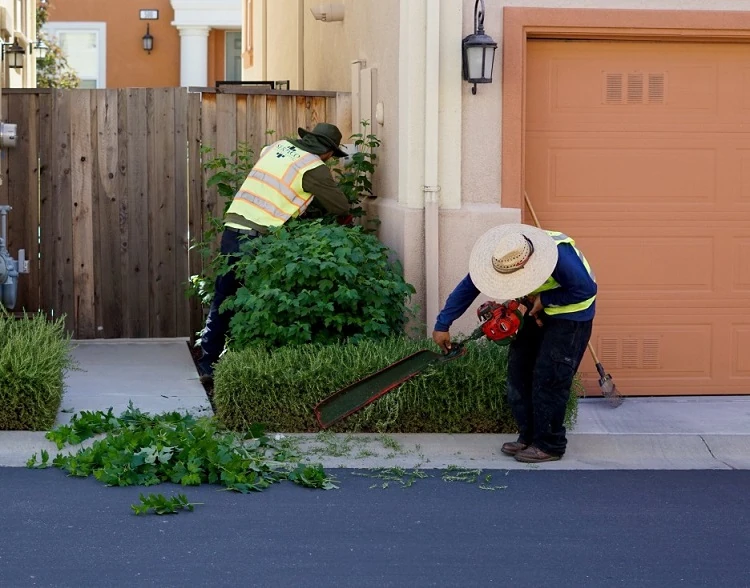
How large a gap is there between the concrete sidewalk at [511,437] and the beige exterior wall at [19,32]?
570 centimetres

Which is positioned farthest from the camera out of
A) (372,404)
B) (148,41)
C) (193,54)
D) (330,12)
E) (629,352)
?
(148,41)

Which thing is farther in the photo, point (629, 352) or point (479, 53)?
point (629, 352)

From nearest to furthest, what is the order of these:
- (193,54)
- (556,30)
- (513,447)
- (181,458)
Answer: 1. (181,458)
2. (513,447)
3. (556,30)
4. (193,54)

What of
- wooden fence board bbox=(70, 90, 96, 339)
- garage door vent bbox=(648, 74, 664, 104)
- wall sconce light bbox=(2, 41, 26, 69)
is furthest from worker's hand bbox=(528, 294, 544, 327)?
wall sconce light bbox=(2, 41, 26, 69)

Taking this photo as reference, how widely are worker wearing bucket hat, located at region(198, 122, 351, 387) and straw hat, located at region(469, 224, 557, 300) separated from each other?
234 centimetres

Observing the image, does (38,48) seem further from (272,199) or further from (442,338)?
(442,338)

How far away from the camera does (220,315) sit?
30.6 feet

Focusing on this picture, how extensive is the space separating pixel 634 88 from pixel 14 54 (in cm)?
944

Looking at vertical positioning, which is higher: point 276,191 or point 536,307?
point 276,191

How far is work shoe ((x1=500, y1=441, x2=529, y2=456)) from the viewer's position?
7.48 metres

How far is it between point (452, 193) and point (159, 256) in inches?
117

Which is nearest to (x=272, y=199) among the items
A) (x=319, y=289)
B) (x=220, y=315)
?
(x=220, y=315)

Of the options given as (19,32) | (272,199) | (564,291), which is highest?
(19,32)

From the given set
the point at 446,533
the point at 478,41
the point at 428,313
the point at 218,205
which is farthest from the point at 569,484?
the point at 218,205
